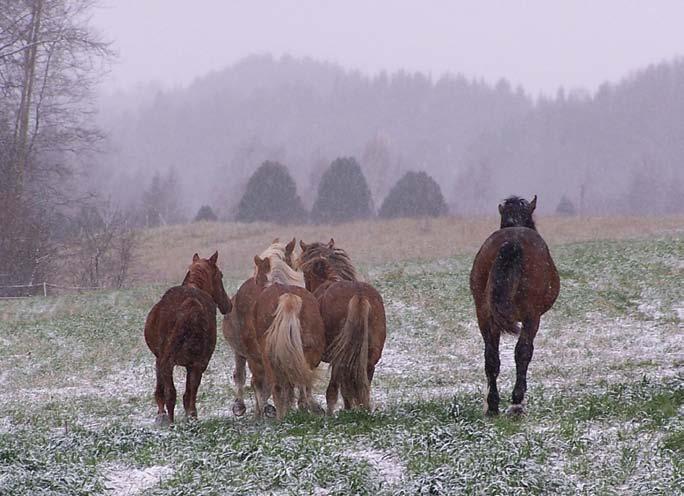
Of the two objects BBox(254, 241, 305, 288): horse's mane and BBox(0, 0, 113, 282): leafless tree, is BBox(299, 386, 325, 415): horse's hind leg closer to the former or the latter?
BBox(254, 241, 305, 288): horse's mane

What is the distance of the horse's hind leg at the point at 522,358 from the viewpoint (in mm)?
8523

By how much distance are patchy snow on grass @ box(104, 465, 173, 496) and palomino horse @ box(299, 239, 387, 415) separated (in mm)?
3126

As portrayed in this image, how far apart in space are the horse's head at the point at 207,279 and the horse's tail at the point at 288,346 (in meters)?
1.38

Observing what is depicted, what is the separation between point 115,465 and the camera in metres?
7.23

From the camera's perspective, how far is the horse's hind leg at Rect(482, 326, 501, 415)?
28.6ft

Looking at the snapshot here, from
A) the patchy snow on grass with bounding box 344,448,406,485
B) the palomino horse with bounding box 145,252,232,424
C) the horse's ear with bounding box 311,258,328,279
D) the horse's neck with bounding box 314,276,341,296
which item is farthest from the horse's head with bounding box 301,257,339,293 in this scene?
the patchy snow on grass with bounding box 344,448,406,485

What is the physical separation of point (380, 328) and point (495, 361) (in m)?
1.70

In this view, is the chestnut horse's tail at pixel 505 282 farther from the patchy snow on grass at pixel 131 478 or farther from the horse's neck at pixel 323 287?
the patchy snow on grass at pixel 131 478

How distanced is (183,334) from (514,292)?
4089 millimetres

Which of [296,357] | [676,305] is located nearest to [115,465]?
[296,357]

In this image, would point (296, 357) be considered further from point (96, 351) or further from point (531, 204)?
point (96, 351)

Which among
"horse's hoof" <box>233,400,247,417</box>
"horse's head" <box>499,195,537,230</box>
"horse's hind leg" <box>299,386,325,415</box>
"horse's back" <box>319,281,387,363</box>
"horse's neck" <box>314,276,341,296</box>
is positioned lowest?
"horse's hoof" <box>233,400,247,417</box>

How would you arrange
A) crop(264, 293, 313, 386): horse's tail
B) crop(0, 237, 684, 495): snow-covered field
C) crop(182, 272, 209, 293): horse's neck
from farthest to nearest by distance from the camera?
crop(182, 272, 209, 293): horse's neck
crop(264, 293, 313, 386): horse's tail
crop(0, 237, 684, 495): snow-covered field

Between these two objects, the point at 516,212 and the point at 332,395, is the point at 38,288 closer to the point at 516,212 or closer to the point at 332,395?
the point at 332,395
